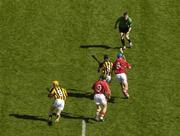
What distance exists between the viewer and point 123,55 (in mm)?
38250

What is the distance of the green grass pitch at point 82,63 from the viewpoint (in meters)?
33.6

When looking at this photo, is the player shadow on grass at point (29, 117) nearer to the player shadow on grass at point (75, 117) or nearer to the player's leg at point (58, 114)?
the player's leg at point (58, 114)

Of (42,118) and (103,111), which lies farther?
(42,118)

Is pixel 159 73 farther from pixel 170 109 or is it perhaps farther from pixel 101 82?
pixel 101 82

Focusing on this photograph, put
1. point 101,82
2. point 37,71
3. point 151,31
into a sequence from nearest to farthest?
point 101,82
point 37,71
point 151,31

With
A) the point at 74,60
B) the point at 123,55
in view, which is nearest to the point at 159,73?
the point at 123,55

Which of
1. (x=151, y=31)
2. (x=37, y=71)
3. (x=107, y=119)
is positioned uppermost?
(x=151, y=31)

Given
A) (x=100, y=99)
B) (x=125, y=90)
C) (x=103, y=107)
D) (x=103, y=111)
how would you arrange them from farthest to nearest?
(x=125, y=90) → (x=103, y=107) → (x=103, y=111) → (x=100, y=99)

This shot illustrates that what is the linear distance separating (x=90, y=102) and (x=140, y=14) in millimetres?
8595

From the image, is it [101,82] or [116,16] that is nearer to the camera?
[101,82]

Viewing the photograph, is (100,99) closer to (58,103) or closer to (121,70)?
(58,103)

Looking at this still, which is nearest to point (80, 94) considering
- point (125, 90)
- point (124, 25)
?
point (125, 90)

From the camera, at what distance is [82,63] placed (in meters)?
37.7

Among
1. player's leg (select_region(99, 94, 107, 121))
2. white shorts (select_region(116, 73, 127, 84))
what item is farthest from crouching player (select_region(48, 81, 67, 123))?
white shorts (select_region(116, 73, 127, 84))
